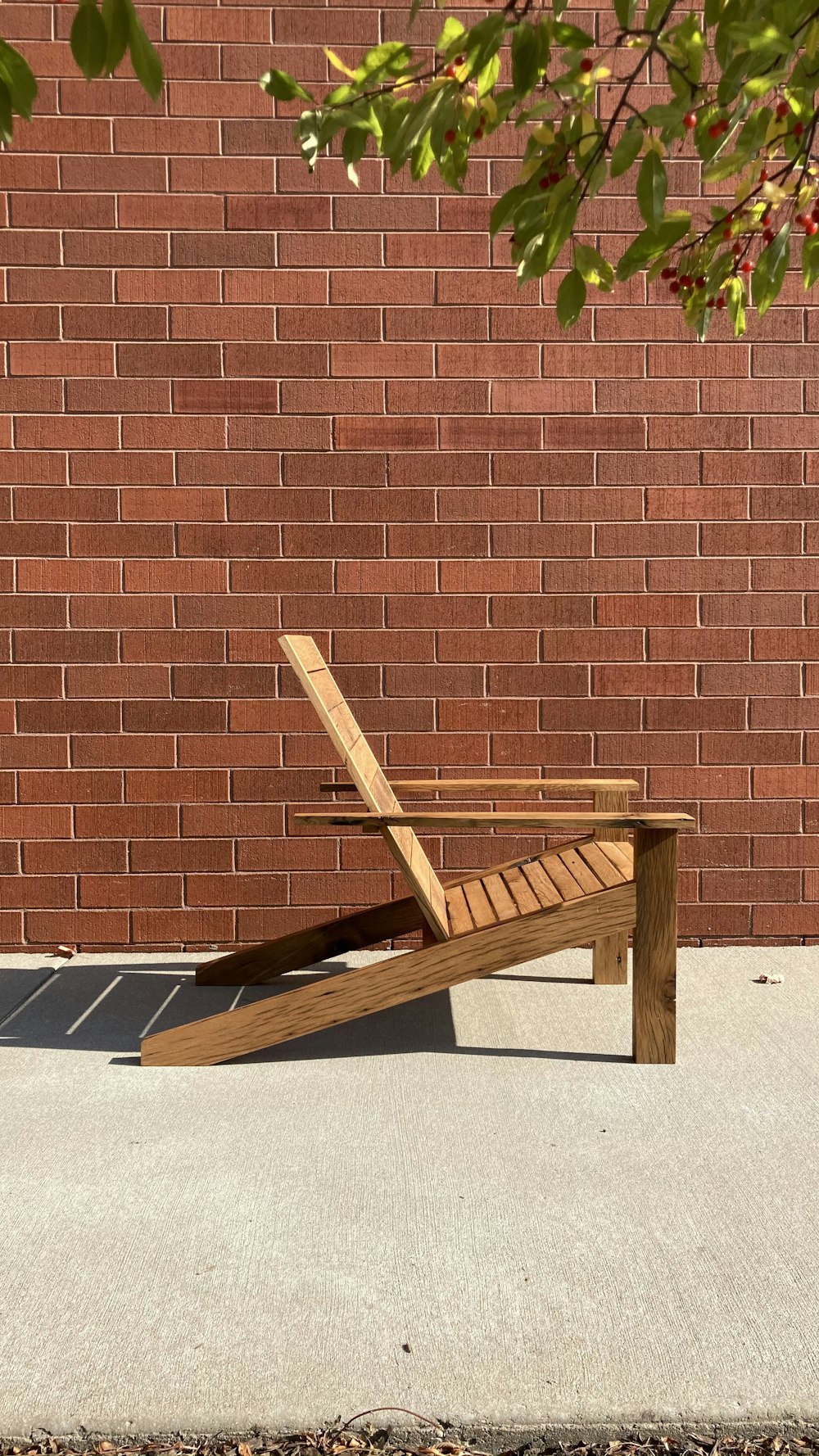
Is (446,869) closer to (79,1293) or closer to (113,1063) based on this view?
(113,1063)

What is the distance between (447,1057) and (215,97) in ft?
12.3

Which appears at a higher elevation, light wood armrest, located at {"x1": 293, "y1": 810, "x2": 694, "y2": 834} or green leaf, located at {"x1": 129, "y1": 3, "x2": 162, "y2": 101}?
green leaf, located at {"x1": 129, "y1": 3, "x2": 162, "y2": 101}

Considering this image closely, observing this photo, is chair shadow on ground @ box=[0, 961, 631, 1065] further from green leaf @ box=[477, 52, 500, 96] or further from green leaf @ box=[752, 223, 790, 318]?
green leaf @ box=[477, 52, 500, 96]

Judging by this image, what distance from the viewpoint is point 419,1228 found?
2.49 metres

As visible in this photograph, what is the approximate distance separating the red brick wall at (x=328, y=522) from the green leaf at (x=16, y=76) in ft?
10.4

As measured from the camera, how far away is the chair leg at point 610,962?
14.3 ft

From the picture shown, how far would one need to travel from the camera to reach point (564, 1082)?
11.0ft

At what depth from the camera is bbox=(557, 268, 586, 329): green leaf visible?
2.09 metres

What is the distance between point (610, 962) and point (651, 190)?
2981 millimetres

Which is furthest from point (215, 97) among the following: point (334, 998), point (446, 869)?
point (334, 998)

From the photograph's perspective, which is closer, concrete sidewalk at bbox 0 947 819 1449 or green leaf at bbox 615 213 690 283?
concrete sidewalk at bbox 0 947 819 1449

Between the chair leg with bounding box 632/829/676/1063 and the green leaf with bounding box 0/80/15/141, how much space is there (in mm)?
2387

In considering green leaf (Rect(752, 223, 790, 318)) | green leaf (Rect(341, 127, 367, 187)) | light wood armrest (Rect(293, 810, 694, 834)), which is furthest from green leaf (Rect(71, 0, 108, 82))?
light wood armrest (Rect(293, 810, 694, 834))

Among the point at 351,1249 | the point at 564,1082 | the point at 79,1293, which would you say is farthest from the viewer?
the point at 564,1082
